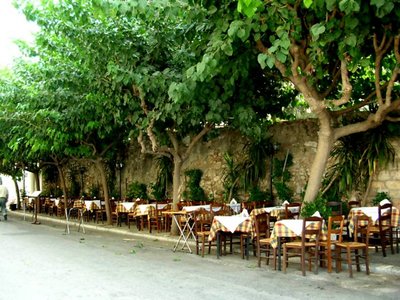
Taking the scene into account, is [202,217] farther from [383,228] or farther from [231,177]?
[231,177]

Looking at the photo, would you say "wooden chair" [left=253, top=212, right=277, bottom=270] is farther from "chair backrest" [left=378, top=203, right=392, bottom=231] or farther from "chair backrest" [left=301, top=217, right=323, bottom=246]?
"chair backrest" [left=378, top=203, right=392, bottom=231]

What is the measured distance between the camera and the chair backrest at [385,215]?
9.83 metres

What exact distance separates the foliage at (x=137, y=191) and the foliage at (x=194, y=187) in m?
3.04

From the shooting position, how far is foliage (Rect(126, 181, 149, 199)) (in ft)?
67.3

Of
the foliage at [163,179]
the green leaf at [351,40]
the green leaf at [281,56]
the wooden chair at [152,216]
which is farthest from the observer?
the foliage at [163,179]

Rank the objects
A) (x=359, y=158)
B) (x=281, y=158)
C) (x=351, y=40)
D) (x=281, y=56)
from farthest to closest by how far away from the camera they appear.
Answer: (x=281, y=158) → (x=359, y=158) → (x=281, y=56) → (x=351, y=40)

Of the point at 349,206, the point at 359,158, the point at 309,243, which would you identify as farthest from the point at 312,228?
the point at 359,158

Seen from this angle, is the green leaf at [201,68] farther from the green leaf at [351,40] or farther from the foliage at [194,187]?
the foliage at [194,187]

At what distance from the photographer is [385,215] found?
33.0 ft

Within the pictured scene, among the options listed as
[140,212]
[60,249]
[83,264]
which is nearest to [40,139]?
[140,212]

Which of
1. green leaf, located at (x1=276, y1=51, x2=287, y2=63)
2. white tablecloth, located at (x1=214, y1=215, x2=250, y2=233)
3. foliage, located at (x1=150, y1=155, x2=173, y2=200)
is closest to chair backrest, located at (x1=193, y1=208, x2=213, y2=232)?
white tablecloth, located at (x1=214, y1=215, x2=250, y2=233)

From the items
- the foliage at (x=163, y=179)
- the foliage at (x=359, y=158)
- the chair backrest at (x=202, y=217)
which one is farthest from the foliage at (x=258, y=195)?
the foliage at (x=163, y=179)

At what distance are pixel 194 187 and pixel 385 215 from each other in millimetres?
8536

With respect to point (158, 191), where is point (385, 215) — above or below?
below
